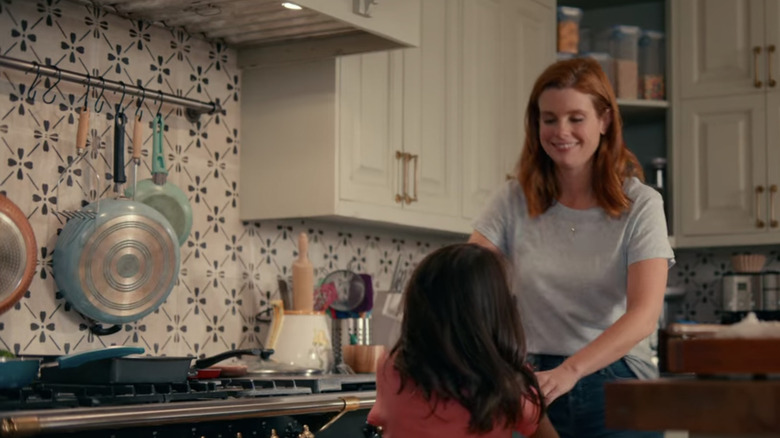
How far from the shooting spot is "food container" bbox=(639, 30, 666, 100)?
14.5 ft

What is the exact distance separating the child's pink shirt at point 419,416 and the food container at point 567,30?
289 centimetres

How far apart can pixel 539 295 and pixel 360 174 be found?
1302mm

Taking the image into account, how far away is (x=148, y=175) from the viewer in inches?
114

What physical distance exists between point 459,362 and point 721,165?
9.50 ft

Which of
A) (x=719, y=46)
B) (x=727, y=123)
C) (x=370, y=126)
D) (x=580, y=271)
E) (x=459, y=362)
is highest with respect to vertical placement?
(x=719, y=46)

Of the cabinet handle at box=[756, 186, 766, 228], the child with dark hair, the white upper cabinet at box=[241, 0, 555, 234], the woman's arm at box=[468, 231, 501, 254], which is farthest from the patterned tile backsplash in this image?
the cabinet handle at box=[756, 186, 766, 228]

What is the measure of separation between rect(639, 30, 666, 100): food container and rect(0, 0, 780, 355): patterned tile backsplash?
1360mm

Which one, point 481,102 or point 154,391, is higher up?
point 481,102

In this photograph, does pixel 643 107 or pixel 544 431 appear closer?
pixel 544 431

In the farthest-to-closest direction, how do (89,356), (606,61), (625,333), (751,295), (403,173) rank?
(606,61)
(751,295)
(403,173)
(89,356)
(625,333)

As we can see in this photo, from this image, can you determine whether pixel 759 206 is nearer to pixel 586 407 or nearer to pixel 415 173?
pixel 415 173

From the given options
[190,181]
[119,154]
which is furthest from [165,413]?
[190,181]

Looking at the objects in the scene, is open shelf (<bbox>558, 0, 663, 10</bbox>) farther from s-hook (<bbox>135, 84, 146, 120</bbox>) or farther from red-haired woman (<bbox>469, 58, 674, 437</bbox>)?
red-haired woman (<bbox>469, 58, 674, 437</bbox>)

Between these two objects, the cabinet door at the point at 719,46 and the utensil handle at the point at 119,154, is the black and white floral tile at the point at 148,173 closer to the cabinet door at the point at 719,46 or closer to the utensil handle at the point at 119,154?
the utensil handle at the point at 119,154
